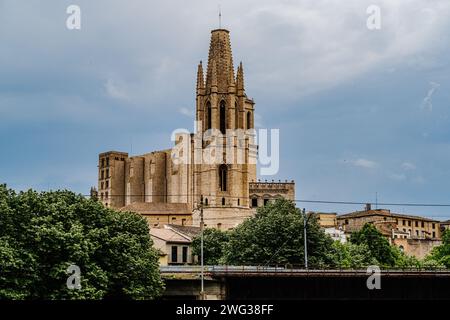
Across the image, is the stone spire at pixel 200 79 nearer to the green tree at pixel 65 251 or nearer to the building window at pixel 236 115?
the building window at pixel 236 115

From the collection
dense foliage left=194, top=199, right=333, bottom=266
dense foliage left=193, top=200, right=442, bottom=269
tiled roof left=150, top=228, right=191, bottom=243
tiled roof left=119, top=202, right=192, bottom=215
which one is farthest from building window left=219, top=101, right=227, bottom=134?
dense foliage left=194, top=199, right=333, bottom=266

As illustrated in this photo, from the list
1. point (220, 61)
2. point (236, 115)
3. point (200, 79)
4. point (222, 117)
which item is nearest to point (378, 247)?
point (236, 115)

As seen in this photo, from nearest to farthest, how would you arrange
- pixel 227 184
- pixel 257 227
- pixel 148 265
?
pixel 148 265, pixel 257 227, pixel 227 184

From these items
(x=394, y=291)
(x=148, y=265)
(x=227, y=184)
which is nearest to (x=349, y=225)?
(x=227, y=184)

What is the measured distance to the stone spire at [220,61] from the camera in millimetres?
184750

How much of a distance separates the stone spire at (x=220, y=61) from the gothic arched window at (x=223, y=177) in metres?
17.6

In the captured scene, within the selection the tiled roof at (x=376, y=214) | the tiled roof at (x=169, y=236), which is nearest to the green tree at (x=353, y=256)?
the tiled roof at (x=169, y=236)

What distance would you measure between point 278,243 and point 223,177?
302ft

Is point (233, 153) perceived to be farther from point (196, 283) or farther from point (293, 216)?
point (196, 283)

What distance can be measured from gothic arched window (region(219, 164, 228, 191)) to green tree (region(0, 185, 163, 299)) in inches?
4780
